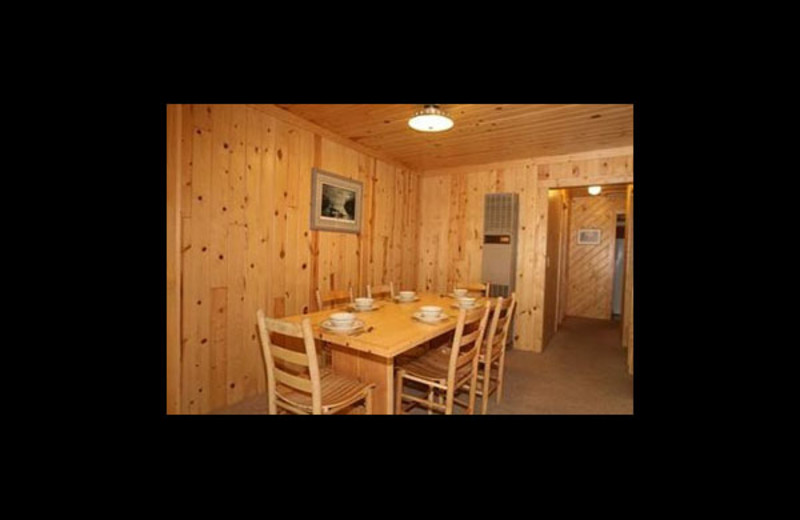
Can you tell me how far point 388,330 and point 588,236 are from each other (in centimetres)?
562

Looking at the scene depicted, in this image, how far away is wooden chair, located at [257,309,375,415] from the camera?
1496 millimetres

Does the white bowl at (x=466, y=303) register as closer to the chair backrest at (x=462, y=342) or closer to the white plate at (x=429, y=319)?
the chair backrest at (x=462, y=342)

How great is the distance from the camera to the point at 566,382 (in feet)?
9.99

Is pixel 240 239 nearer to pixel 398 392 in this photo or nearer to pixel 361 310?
pixel 361 310

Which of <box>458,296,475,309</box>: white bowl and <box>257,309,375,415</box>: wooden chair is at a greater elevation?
<box>458,296,475,309</box>: white bowl

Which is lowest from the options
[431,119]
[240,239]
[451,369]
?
[451,369]

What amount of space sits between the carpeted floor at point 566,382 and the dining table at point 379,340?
26.1 inches

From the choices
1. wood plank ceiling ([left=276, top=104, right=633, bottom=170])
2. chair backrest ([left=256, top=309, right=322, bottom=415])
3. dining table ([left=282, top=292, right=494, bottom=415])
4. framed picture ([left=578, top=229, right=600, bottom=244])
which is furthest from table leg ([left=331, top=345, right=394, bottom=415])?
framed picture ([left=578, top=229, right=600, bottom=244])

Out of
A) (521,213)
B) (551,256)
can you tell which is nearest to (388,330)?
(521,213)

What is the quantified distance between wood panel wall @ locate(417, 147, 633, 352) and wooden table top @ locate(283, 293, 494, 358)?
192cm

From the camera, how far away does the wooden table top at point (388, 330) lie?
1.57m

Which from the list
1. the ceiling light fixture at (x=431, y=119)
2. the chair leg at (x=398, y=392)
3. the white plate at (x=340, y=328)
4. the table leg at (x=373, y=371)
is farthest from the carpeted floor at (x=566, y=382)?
the ceiling light fixture at (x=431, y=119)

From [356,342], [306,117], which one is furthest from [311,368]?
[306,117]

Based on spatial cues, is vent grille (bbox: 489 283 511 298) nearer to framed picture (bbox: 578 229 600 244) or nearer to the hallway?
the hallway
